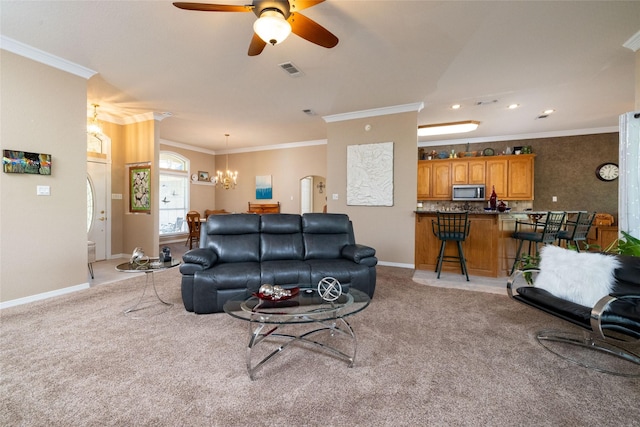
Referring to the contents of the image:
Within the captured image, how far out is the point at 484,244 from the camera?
4352 millimetres

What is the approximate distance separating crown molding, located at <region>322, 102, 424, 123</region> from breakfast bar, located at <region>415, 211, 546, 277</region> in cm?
183

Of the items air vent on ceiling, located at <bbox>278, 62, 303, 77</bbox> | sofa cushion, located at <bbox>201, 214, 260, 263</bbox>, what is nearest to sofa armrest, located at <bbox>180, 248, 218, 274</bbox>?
sofa cushion, located at <bbox>201, 214, 260, 263</bbox>

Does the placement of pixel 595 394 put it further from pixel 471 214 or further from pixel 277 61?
pixel 277 61

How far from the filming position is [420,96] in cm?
453

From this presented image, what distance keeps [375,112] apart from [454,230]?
2524 millimetres

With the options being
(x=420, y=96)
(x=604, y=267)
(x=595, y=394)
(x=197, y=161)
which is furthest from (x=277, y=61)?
(x=197, y=161)

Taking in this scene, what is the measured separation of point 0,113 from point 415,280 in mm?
5323

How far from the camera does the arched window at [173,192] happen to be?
7.76m

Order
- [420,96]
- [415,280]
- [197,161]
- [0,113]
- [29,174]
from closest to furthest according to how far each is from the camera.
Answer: [0,113] → [29,174] → [415,280] → [420,96] → [197,161]

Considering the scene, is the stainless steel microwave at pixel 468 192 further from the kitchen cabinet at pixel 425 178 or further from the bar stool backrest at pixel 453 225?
the bar stool backrest at pixel 453 225

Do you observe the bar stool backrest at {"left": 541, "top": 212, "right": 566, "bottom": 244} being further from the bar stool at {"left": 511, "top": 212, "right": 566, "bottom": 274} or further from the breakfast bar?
the breakfast bar

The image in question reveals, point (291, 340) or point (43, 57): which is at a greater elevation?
point (43, 57)

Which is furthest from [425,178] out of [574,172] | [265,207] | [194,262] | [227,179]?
[194,262]

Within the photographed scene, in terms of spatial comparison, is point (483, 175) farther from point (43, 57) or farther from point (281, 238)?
point (43, 57)
